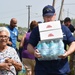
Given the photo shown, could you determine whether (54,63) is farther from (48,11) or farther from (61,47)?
(48,11)

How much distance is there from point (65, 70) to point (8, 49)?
893 millimetres

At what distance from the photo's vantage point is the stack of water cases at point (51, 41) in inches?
208

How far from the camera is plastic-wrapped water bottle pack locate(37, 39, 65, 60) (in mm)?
5285

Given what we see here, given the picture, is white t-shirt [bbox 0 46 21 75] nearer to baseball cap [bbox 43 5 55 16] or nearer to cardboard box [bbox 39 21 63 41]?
cardboard box [bbox 39 21 63 41]

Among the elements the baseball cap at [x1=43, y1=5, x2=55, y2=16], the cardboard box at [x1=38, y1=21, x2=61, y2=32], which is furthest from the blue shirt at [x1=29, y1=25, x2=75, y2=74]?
the baseball cap at [x1=43, y1=5, x2=55, y2=16]

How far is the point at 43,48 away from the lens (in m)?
5.33

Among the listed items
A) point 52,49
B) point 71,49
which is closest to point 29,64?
point 71,49

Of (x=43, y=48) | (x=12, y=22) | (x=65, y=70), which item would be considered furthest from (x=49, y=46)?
(x=12, y=22)

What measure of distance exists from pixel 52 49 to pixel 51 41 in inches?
4.9

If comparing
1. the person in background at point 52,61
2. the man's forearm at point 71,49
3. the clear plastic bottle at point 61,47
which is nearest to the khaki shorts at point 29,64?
the person in background at point 52,61

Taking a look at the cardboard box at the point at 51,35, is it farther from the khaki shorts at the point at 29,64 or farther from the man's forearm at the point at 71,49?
the khaki shorts at the point at 29,64

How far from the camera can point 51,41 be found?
534 centimetres

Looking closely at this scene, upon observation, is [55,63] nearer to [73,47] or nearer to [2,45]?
[73,47]

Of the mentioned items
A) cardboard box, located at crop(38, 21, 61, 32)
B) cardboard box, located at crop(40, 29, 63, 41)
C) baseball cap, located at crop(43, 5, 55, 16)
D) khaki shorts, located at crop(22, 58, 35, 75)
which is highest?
baseball cap, located at crop(43, 5, 55, 16)
